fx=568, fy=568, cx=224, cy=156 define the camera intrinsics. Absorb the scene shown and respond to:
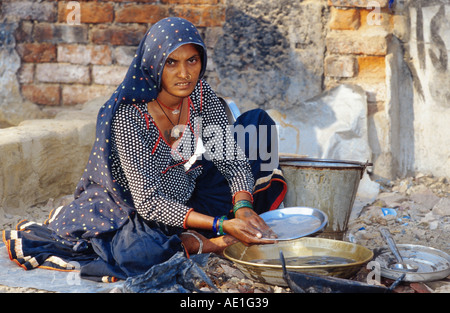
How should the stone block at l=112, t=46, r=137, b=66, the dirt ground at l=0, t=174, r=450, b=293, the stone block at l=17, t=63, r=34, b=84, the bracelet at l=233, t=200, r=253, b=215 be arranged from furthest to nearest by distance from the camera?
the stone block at l=17, t=63, r=34, b=84 < the stone block at l=112, t=46, r=137, b=66 < the bracelet at l=233, t=200, r=253, b=215 < the dirt ground at l=0, t=174, r=450, b=293

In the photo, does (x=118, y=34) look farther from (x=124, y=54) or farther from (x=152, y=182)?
(x=152, y=182)

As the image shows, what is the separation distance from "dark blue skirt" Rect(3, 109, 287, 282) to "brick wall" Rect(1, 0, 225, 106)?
4.84 feet

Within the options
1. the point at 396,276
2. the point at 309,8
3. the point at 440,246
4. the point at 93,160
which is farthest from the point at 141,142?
the point at 309,8

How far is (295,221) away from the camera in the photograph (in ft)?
8.43

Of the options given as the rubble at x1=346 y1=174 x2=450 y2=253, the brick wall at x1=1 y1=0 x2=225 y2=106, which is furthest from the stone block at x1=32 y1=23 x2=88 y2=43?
the rubble at x1=346 y1=174 x2=450 y2=253

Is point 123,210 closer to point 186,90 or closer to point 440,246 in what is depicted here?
point 186,90

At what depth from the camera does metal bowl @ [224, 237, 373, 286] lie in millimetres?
2125

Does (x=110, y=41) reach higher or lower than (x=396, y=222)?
higher

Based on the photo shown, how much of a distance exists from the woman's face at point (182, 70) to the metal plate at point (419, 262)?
3.63ft

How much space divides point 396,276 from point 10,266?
163 cm

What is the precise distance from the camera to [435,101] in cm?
386

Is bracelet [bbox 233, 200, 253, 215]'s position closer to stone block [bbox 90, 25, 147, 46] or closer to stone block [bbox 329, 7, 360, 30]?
stone block [bbox 329, 7, 360, 30]

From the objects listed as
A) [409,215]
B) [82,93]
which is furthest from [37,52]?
[409,215]

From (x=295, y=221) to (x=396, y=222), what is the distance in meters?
0.99
